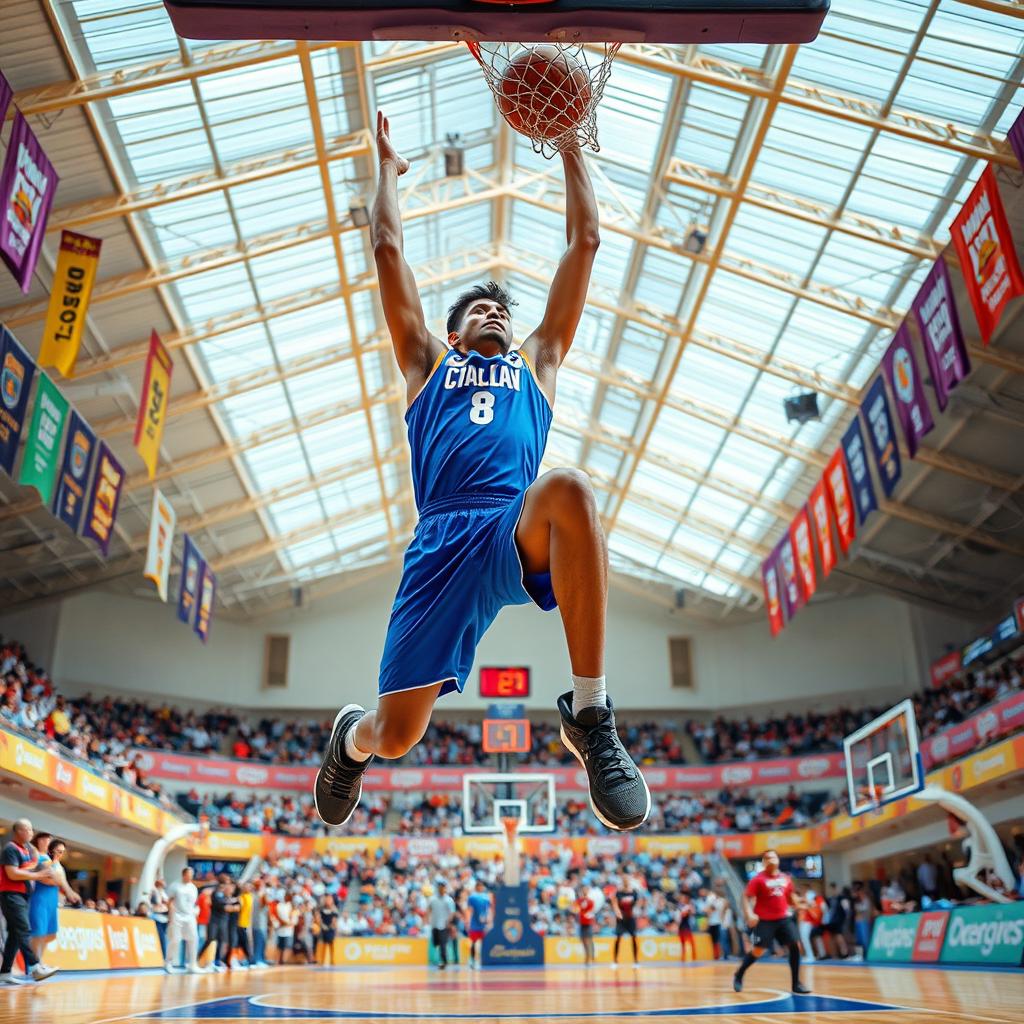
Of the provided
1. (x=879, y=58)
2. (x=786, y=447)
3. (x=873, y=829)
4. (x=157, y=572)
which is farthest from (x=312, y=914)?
(x=879, y=58)

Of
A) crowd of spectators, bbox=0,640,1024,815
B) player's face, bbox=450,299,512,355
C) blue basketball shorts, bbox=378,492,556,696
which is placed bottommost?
blue basketball shorts, bbox=378,492,556,696

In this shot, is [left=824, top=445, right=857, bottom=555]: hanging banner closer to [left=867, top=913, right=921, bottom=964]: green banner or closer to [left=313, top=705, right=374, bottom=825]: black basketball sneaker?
[left=867, top=913, right=921, bottom=964]: green banner

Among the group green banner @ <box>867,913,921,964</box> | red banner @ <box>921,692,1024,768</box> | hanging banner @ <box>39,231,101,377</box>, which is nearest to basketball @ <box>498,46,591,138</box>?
hanging banner @ <box>39,231,101,377</box>

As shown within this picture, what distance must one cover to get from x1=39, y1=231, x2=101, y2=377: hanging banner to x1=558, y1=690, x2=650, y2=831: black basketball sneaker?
12672 mm

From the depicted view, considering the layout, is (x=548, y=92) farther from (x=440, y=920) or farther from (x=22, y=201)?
(x=440, y=920)

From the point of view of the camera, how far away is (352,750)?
3781 mm

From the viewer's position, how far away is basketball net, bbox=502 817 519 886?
67.6ft

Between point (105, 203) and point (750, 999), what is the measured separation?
15257mm

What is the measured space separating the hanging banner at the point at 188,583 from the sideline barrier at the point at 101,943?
7044mm

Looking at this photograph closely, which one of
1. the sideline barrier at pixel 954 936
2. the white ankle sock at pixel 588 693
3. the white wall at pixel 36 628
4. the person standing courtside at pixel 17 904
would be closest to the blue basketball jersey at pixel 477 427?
the white ankle sock at pixel 588 693

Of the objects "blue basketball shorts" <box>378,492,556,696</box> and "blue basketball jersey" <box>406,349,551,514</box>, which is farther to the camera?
"blue basketball jersey" <box>406,349,551,514</box>

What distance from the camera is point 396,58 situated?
56.4 feet

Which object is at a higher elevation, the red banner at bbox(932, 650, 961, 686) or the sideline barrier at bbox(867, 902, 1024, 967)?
the red banner at bbox(932, 650, 961, 686)

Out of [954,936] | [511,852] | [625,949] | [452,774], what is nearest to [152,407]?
[511,852]
